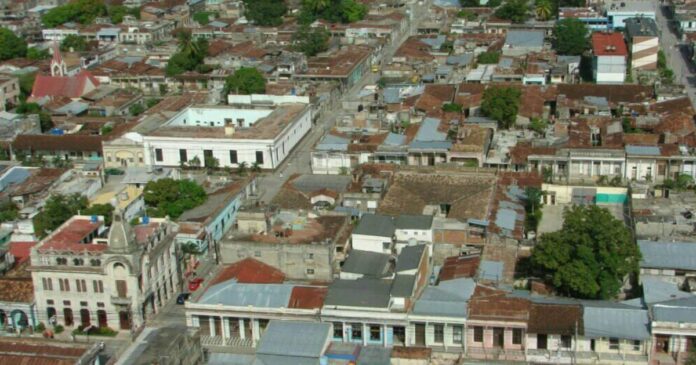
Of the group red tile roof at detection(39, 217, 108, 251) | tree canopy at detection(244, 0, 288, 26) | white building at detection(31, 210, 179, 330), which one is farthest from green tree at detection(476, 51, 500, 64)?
white building at detection(31, 210, 179, 330)

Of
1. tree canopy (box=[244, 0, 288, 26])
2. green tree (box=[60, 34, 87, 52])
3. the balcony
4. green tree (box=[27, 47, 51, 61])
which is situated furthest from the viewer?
tree canopy (box=[244, 0, 288, 26])

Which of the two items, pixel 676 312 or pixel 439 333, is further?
pixel 439 333

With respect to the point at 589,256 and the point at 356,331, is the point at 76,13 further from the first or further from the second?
the point at 589,256

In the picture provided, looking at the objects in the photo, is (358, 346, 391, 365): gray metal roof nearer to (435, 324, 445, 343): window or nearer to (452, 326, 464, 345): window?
(435, 324, 445, 343): window

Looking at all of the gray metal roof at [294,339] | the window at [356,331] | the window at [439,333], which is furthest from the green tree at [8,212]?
the window at [439,333]

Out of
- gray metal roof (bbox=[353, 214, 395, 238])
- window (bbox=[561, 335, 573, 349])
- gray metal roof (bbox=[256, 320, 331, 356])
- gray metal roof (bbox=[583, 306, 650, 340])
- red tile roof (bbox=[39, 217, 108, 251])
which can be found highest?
red tile roof (bbox=[39, 217, 108, 251])

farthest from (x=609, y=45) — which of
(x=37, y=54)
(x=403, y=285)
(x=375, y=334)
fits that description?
(x=37, y=54)

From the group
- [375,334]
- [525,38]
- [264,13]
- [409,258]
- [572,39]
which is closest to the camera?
[375,334]
